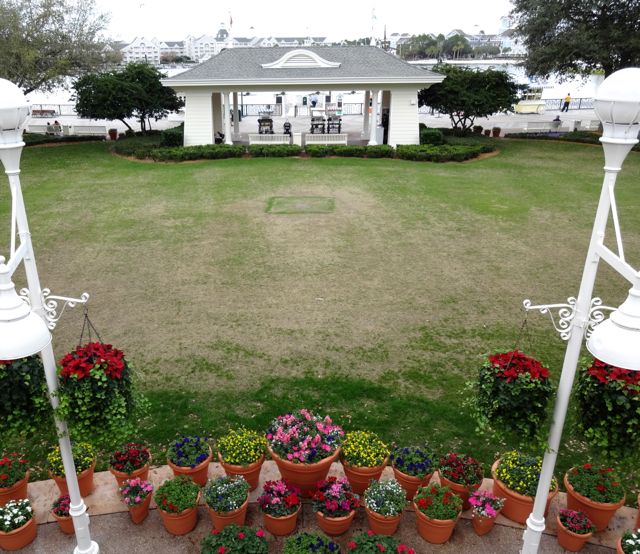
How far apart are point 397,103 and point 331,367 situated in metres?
17.0

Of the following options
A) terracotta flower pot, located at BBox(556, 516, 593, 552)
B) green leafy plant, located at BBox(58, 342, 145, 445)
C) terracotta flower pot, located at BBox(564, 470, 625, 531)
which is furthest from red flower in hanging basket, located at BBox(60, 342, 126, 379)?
terracotta flower pot, located at BBox(564, 470, 625, 531)

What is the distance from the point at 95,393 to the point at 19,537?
163cm

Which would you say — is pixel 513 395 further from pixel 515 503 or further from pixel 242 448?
pixel 242 448

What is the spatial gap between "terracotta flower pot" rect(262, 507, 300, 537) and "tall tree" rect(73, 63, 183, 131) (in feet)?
67.1

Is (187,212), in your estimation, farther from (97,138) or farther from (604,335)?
(97,138)

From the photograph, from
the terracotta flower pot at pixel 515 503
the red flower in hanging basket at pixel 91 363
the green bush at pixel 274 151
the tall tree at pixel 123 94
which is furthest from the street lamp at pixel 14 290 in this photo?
the tall tree at pixel 123 94

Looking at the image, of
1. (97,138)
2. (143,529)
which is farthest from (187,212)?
(97,138)

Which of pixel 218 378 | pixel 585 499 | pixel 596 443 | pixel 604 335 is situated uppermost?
pixel 604 335

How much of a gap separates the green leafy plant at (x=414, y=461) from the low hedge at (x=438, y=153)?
625 inches

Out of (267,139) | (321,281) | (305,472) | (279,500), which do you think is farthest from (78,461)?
(267,139)

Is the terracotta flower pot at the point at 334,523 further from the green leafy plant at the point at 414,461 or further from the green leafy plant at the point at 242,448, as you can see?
the green leafy plant at the point at 242,448

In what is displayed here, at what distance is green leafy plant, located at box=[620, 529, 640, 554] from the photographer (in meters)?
3.63

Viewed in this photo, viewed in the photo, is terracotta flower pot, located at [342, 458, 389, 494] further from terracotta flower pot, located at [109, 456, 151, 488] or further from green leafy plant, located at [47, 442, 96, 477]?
green leafy plant, located at [47, 442, 96, 477]

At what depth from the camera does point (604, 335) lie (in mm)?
2656
